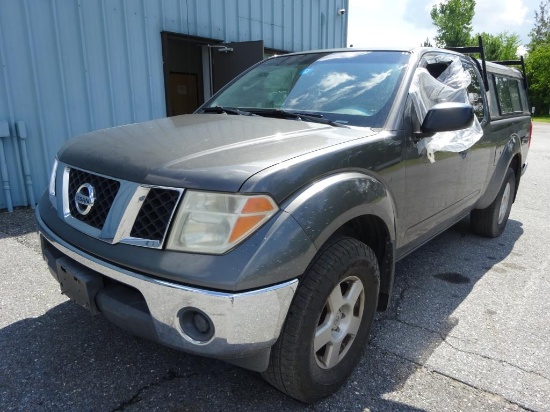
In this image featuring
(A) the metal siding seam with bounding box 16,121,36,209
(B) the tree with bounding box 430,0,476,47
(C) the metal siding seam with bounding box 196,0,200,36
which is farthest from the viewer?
(B) the tree with bounding box 430,0,476,47

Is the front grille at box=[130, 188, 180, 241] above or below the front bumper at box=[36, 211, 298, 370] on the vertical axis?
above

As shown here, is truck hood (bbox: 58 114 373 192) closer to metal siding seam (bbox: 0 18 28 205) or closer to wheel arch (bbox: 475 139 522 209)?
wheel arch (bbox: 475 139 522 209)

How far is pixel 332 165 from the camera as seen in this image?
1996 millimetres

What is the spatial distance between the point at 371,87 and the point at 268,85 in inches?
33.4

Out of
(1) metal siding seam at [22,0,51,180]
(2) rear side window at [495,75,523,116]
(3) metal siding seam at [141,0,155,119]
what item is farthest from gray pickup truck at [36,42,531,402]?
(3) metal siding seam at [141,0,155,119]

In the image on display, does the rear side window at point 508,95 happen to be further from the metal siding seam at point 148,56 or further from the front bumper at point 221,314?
the metal siding seam at point 148,56

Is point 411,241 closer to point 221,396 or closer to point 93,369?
point 221,396

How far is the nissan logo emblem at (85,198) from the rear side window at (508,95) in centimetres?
397

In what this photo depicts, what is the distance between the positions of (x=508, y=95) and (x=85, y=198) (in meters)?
4.60

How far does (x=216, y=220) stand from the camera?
169 cm

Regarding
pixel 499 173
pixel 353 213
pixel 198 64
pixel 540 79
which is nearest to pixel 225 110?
pixel 353 213

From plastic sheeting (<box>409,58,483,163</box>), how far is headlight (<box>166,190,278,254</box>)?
1418 millimetres

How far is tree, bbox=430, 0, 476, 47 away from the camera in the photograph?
46.9 meters

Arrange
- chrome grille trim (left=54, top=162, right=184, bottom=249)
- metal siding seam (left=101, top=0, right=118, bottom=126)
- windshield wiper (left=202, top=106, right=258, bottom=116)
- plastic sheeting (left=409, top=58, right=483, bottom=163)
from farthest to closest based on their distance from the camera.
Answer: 1. metal siding seam (left=101, top=0, right=118, bottom=126)
2. windshield wiper (left=202, top=106, right=258, bottom=116)
3. plastic sheeting (left=409, top=58, right=483, bottom=163)
4. chrome grille trim (left=54, top=162, right=184, bottom=249)
